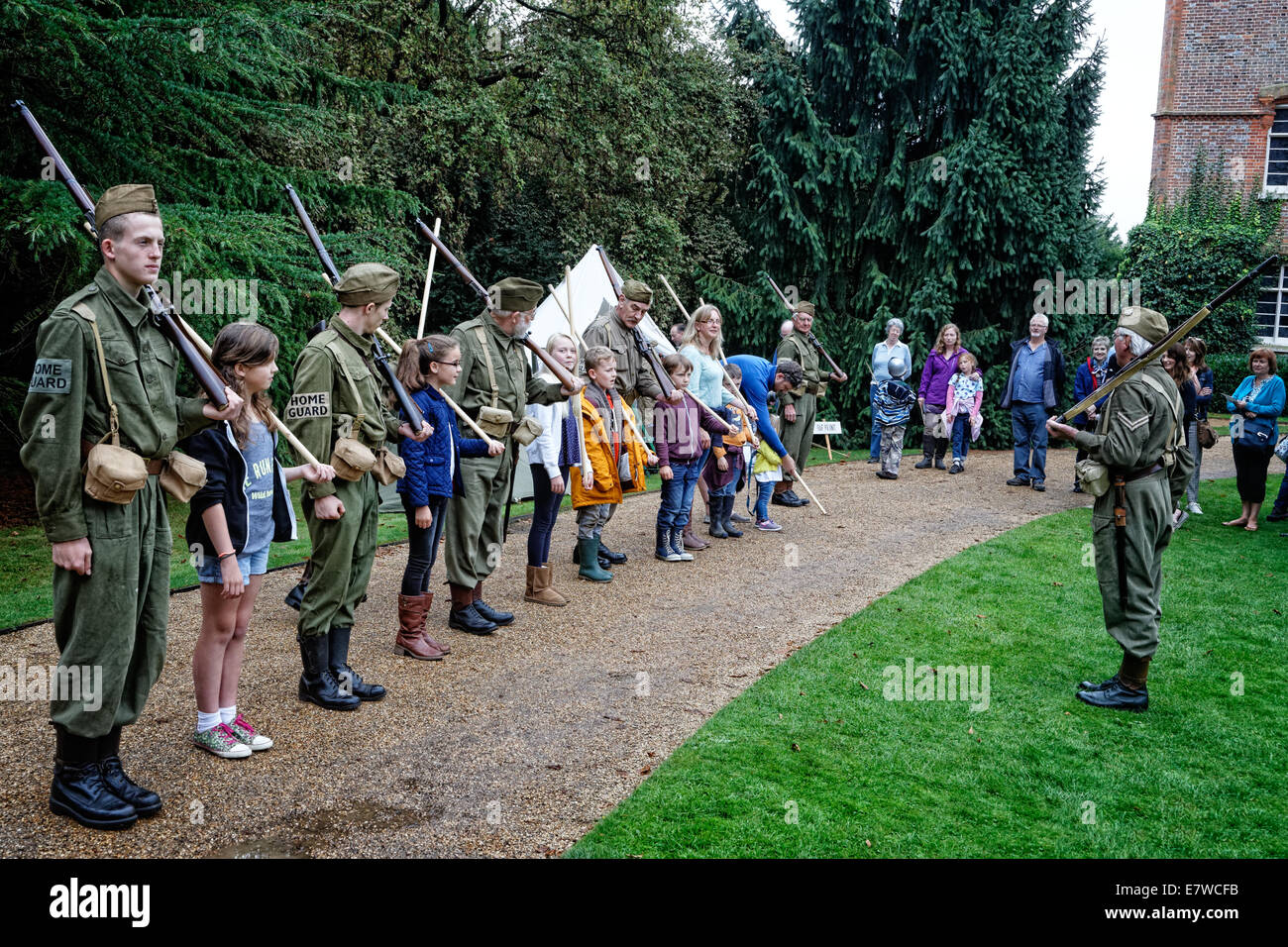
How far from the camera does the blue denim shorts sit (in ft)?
15.1

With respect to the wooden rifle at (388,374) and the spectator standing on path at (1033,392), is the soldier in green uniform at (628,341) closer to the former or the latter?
the wooden rifle at (388,374)

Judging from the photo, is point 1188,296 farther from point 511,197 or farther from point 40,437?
point 40,437

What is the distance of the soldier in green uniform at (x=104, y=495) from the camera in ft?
12.4

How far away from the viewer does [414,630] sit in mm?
6375

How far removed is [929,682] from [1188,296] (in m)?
21.5

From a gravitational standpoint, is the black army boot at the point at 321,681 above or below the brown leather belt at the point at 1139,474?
below

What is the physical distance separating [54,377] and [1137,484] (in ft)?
17.7

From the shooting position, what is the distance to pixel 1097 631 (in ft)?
24.8

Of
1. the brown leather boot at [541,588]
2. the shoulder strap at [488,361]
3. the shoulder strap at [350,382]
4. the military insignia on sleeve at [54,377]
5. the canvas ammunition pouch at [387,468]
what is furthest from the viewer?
Answer: the brown leather boot at [541,588]

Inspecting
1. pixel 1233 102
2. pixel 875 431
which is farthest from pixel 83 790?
pixel 1233 102

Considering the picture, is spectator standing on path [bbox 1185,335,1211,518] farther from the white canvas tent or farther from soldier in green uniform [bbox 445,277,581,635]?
soldier in green uniform [bbox 445,277,581,635]

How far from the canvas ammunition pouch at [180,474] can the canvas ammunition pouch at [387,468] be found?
4.43ft

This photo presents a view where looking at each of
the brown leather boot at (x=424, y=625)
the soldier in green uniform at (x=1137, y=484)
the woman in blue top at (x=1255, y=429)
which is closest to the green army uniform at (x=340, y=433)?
the brown leather boot at (x=424, y=625)
